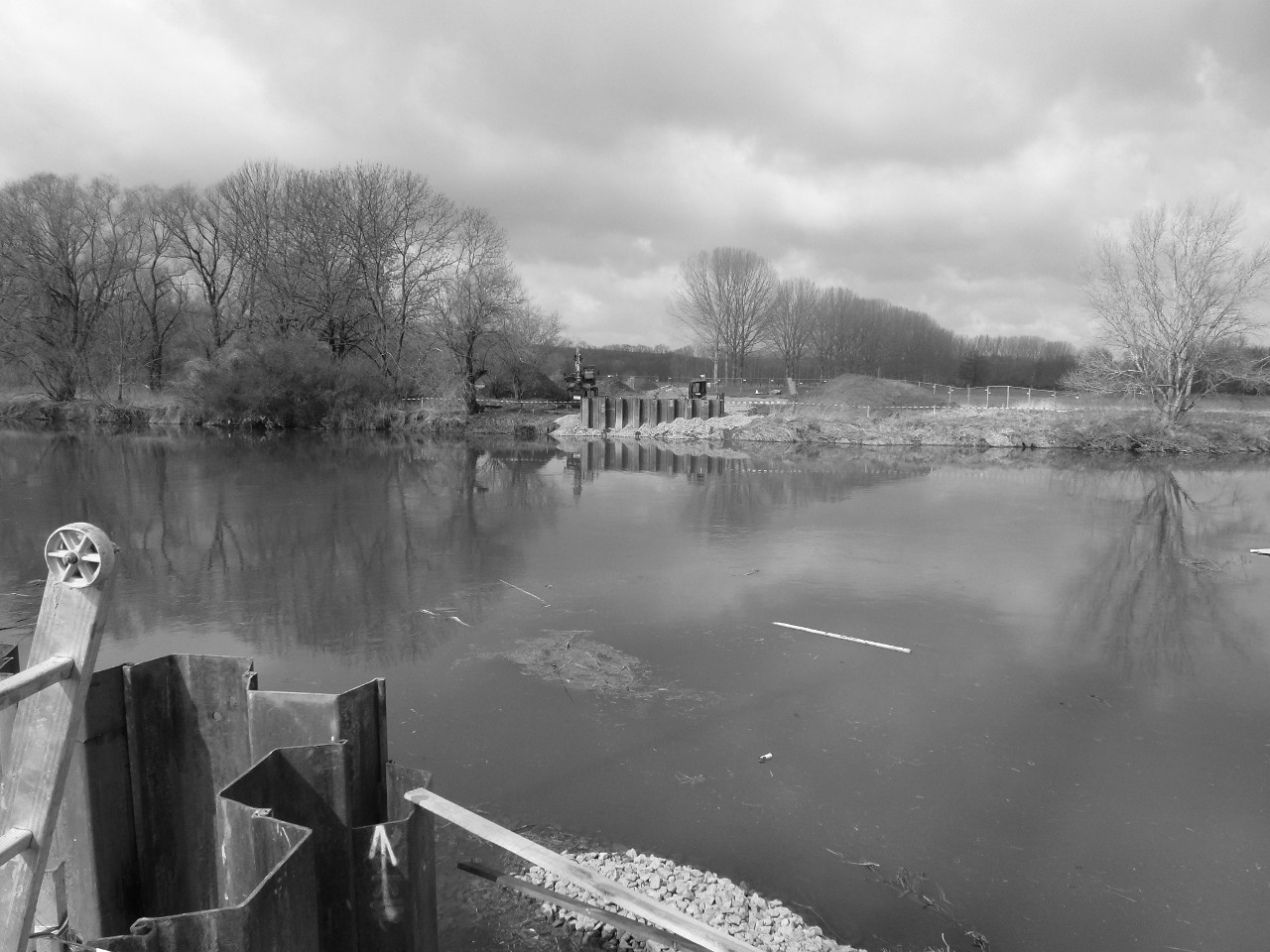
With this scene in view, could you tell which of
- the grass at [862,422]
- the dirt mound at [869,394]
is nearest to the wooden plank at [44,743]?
the grass at [862,422]

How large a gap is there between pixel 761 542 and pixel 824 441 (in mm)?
19072

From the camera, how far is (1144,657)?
22.1 ft

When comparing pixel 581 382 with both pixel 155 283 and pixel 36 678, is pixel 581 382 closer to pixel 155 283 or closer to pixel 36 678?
pixel 155 283

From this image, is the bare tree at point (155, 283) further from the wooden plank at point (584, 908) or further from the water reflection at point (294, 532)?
the wooden plank at point (584, 908)

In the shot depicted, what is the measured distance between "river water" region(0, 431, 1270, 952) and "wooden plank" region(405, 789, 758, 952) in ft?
2.95

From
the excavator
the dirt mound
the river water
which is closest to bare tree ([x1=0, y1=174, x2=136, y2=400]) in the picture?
the excavator

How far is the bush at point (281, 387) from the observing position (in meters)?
32.1

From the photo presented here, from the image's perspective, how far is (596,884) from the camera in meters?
3.06

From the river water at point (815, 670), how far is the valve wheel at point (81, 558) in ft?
9.47

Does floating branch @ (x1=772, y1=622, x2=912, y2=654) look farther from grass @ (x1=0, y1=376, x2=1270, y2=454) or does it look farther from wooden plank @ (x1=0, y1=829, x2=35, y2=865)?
grass @ (x1=0, y1=376, x2=1270, y2=454)

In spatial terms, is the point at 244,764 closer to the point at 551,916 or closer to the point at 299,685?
the point at 551,916

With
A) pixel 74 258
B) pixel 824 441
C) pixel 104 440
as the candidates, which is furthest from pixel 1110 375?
pixel 74 258

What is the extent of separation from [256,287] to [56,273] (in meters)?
9.48

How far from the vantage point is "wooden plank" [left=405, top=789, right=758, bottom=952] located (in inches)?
111
